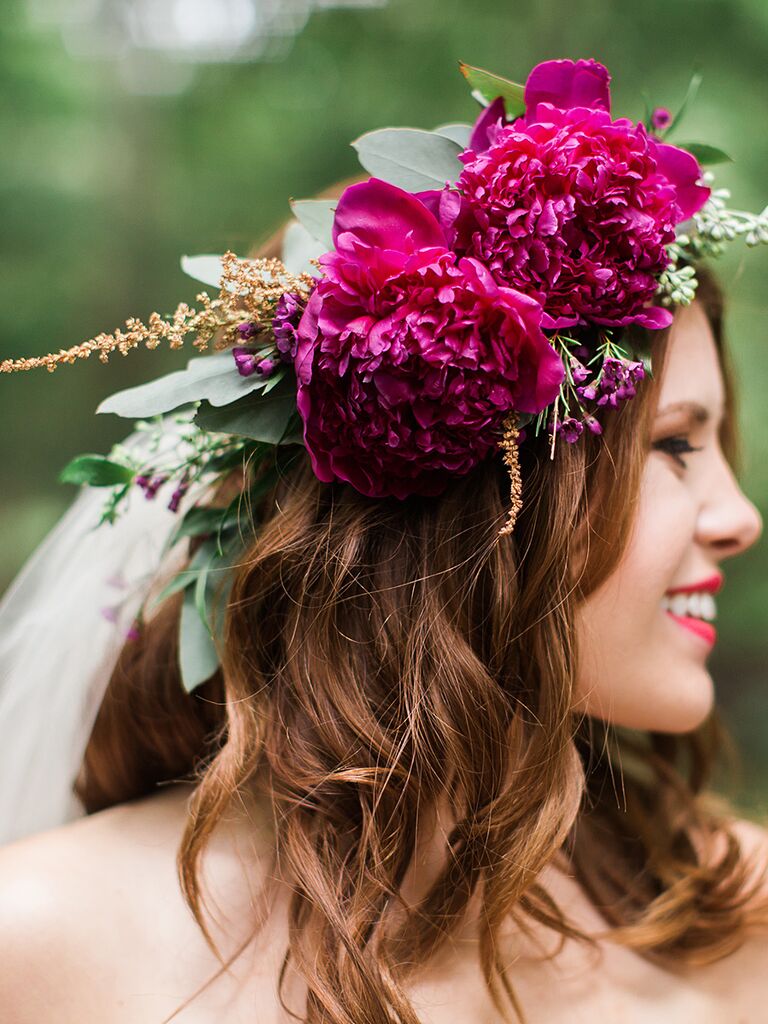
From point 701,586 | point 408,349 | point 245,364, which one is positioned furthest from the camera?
point 701,586

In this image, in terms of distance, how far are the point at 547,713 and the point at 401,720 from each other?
149 millimetres

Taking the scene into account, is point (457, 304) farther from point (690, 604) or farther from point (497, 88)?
point (690, 604)

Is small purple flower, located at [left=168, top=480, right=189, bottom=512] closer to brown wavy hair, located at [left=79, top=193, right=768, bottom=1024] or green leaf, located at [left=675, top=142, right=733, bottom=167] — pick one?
brown wavy hair, located at [left=79, top=193, right=768, bottom=1024]

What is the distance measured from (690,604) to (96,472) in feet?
2.38

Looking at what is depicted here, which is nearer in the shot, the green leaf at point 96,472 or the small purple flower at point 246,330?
the small purple flower at point 246,330

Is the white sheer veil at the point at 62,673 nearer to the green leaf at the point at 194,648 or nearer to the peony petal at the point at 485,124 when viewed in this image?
the green leaf at the point at 194,648

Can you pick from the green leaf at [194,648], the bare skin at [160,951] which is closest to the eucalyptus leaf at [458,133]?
the green leaf at [194,648]

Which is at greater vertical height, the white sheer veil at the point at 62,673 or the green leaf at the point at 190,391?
the green leaf at the point at 190,391

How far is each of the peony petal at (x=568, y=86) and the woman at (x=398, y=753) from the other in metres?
0.24

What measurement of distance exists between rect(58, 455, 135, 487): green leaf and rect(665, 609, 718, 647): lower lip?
0.67 m

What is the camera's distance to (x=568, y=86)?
0.86 metres

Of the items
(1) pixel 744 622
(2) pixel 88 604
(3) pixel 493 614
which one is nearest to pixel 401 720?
(3) pixel 493 614

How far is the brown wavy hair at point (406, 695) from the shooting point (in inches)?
33.8

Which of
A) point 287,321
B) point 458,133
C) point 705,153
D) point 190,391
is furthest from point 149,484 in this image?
point 705,153
